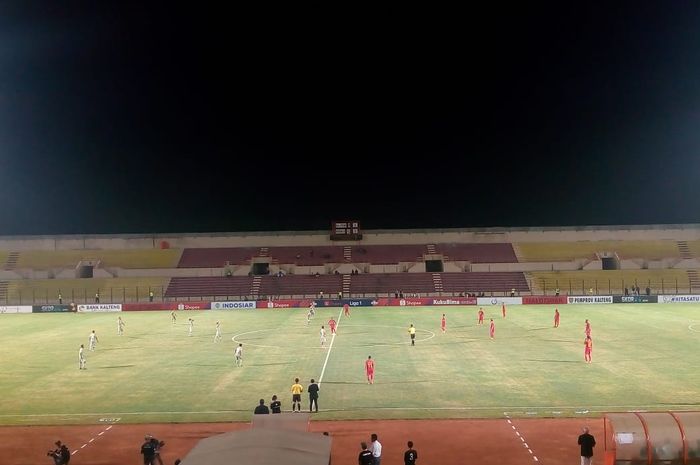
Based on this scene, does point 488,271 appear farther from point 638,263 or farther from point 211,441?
point 211,441

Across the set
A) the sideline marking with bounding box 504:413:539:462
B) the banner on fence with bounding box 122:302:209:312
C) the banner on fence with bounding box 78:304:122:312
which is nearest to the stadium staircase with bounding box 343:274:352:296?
the banner on fence with bounding box 122:302:209:312

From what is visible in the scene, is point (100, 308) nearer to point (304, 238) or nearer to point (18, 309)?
point (18, 309)

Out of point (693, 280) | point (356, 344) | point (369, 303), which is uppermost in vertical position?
point (693, 280)

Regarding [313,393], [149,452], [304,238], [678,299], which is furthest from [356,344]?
[304,238]

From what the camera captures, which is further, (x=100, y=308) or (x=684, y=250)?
(x=684, y=250)

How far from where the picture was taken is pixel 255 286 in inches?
3000

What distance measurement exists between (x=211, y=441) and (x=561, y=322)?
42483 mm

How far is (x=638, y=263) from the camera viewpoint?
79062mm

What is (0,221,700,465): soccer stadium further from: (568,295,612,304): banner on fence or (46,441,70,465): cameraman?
(46,441,70,465): cameraman

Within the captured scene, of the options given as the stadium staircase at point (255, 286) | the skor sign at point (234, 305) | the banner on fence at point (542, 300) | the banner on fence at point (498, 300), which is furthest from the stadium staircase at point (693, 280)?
the stadium staircase at point (255, 286)

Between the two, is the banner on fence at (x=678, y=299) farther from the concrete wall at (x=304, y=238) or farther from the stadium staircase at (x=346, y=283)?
the stadium staircase at (x=346, y=283)

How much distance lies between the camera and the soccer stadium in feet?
58.1

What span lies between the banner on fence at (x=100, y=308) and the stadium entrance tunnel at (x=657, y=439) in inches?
2415

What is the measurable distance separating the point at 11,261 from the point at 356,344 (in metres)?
63.7
